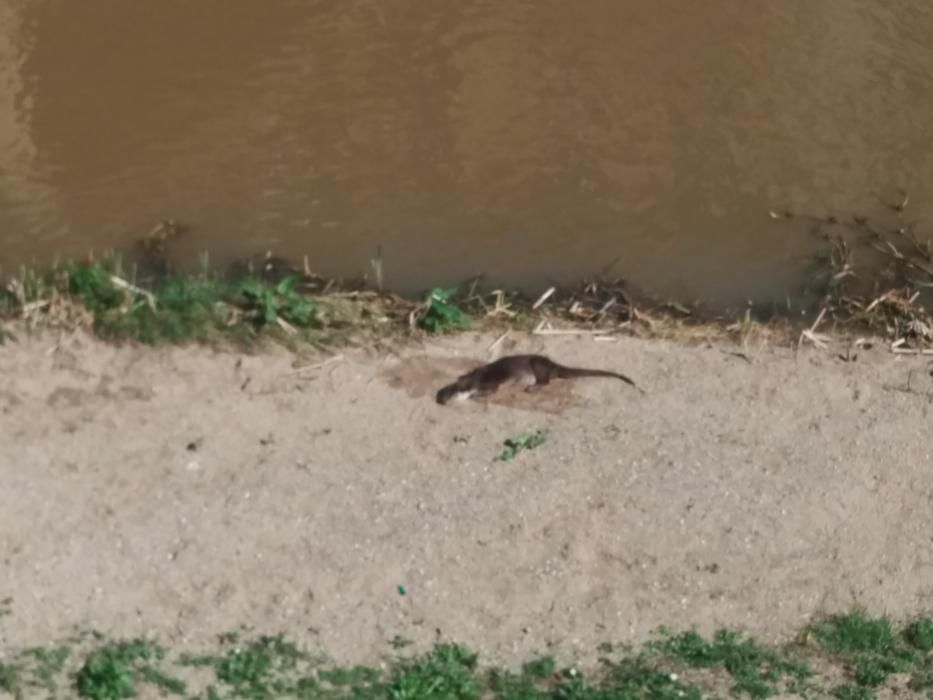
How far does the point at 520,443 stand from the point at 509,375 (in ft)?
1.42

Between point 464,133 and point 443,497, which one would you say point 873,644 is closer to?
point 443,497

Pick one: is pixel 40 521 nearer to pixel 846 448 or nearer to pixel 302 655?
pixel 302 655

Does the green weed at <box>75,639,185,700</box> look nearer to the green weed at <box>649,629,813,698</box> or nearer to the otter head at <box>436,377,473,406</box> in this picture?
the green weed at <box>649,629,813,698</box>

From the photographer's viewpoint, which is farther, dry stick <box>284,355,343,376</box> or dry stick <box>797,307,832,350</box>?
dry stick <box>797,307,832,350</box>

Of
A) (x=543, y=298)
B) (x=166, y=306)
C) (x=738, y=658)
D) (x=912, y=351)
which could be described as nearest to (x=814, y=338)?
(x=912, y=351)

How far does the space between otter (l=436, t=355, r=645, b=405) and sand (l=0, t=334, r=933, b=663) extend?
0.22 ft

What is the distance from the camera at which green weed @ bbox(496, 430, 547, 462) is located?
6977 mm

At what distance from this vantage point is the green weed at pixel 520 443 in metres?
6.98

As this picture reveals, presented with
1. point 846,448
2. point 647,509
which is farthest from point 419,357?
point 846,448

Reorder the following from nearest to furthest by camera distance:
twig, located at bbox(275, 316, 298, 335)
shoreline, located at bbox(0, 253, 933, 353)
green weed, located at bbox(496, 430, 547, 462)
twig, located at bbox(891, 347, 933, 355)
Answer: green weed, located at bbox(496, 430, 547, 462), shoreline, located at bbox(0, 253, 933, 353), twig, located at bbox(275, 316, 298, 335), twig, located at bbox(891, 347, 933, 355)

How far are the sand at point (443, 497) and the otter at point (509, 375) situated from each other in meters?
0.07

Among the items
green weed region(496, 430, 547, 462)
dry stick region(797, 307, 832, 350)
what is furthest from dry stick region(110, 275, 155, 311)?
dry stick region(797, 307, 832, 350)

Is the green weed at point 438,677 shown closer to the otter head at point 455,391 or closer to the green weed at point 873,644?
the green weed at point 873,644

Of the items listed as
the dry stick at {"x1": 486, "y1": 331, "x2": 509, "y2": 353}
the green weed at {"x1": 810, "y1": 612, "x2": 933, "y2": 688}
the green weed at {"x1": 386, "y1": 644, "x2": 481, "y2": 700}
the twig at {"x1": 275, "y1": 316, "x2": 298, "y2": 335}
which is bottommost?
the green weed at {"x1": 810, "y1": 612, "x2": 933, "y2": 688}
